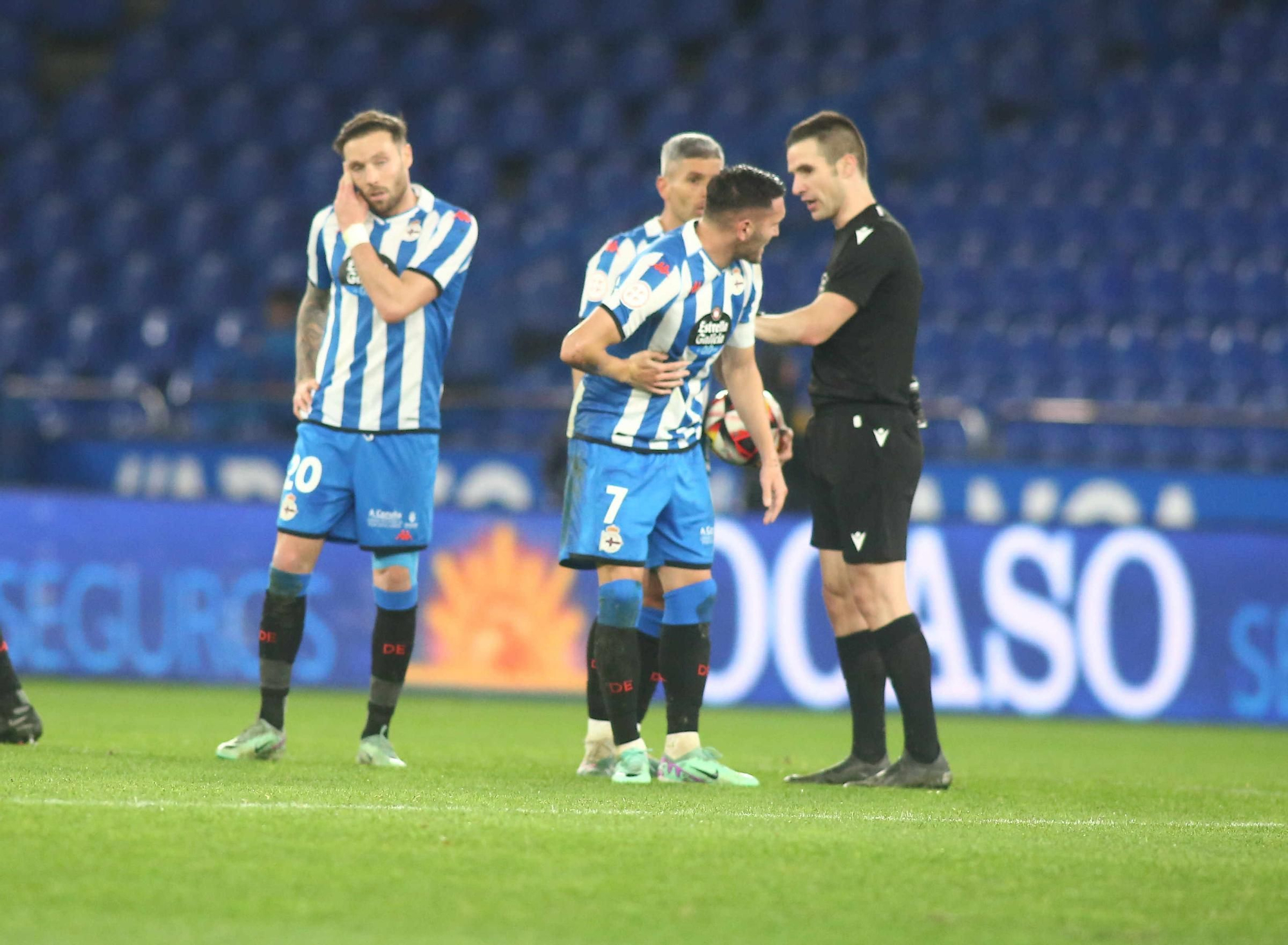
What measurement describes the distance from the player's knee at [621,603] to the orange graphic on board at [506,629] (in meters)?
4.70

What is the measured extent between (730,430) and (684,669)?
920 millimetres

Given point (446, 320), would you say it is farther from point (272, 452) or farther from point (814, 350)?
point (272, 452)

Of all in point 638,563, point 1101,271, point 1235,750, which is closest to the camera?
point 638,563

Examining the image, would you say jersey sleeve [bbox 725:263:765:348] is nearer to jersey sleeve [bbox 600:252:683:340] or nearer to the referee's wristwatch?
jersey sleeve [bbox 600:252:683:340]

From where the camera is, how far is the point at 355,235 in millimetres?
6172

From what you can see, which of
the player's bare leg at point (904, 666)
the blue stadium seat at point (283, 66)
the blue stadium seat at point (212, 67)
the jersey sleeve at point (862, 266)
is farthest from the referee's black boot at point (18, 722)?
the blue stadium seat at point (212, 67)

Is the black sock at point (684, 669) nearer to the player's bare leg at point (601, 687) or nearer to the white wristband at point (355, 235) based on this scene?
the player's bare leg at point (601, 687)

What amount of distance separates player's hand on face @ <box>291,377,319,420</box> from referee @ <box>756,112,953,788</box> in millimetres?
1584

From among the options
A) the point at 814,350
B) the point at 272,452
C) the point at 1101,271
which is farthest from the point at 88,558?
the point at 1101,271

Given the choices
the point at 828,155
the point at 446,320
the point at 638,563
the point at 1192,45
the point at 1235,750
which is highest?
the point at 1192,45

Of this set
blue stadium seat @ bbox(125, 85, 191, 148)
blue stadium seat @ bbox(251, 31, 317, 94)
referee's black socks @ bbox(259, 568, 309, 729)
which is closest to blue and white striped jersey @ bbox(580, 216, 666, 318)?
referee's black socks @ bbox(259, 568, 309, 729)

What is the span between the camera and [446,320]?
655cm

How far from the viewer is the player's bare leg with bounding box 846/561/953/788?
6.07 m

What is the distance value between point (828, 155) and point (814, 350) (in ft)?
2.25
